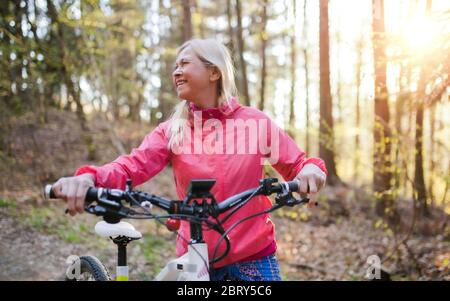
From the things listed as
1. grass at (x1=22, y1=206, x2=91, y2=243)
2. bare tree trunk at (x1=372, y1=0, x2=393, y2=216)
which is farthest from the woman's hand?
grass at (x1=22, y1=206, x2=91, y2=243)

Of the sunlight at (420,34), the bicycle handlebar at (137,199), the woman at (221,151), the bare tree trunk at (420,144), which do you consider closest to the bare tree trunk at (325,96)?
the bare tree trunk at (420,144)

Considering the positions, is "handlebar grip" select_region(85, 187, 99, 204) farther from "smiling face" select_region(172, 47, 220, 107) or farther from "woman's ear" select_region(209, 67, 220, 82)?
"woman's ear" select_region(209, 67, 220, 82)

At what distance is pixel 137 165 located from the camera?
2738 mm

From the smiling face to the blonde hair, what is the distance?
35 mm

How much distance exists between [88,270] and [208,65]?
1571mm

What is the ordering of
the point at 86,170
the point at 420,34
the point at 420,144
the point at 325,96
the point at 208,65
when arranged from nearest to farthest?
the point at 86,170, the point at 208,65, the point at 420,34, the point at 420,144, the point at 325,96

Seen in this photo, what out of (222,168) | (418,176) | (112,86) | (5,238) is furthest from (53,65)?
(222,168)

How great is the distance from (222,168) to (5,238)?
6967 mm

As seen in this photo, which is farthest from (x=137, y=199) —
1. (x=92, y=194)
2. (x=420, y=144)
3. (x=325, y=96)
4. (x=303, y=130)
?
(x=303, y=130)

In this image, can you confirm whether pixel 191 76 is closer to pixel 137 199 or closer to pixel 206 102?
pixel 206 102

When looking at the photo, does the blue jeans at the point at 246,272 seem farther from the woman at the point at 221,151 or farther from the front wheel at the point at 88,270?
the front wheel at the point at 88,270

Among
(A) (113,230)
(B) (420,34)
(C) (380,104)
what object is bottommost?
(A) (113,230)

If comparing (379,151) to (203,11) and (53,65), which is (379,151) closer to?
(53,65)
